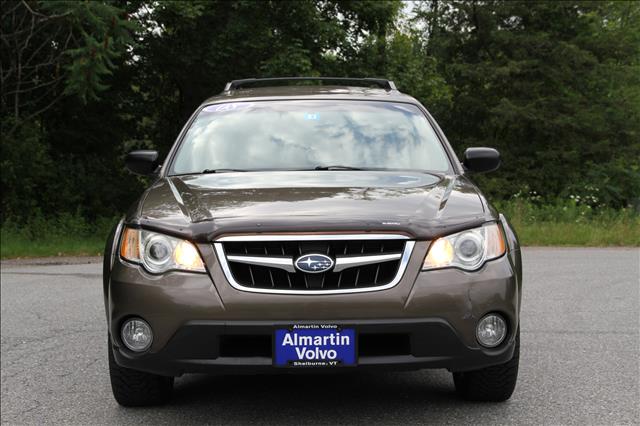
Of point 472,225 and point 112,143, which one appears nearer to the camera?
point 472,225

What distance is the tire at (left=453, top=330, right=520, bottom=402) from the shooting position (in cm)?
443

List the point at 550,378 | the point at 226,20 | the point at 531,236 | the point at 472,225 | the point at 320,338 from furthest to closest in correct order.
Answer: the point at 226,20 → the point at 531,236 → the point at 550,378 → the point at 472,225 → the point at 320,338

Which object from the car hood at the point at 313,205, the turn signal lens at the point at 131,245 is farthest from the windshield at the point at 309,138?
the turn signal lens at the point at 131,245

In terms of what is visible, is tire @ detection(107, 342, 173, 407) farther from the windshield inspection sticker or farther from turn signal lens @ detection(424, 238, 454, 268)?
the windshield inspection sticker

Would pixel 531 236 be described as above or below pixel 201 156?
below

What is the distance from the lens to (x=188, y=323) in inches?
152

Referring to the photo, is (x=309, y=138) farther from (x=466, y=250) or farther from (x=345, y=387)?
(x=466, y=250)

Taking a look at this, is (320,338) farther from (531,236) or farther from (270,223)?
(531,236)

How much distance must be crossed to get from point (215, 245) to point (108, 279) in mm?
664

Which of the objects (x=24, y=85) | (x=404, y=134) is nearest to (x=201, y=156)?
(x=404, y=134)

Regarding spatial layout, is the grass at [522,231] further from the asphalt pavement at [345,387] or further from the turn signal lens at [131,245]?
the turn signal lens at [131,245]

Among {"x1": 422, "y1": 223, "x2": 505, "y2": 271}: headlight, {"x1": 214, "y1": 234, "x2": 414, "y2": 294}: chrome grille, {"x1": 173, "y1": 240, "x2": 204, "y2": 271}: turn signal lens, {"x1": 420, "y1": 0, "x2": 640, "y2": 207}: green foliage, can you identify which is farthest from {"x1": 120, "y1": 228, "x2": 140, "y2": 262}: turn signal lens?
{"x1": 420, "y1": 0, "x2": 640, "y2": 207}: green foliage

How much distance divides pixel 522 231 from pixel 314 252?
12.6 metres

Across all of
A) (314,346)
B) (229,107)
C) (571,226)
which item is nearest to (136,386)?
(314,346)
